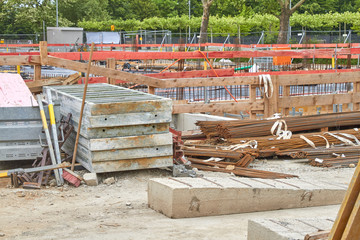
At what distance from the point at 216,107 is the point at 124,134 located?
14.6ft

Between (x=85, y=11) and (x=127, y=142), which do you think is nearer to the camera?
(x=127, y=142)

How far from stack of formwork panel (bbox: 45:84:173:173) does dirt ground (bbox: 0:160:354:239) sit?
30cm

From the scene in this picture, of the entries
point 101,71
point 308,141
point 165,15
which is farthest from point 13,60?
point 165,15

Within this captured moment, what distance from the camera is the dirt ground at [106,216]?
6.04 m

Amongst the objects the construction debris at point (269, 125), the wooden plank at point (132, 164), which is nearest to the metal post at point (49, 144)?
the wooden plank at point (132, 164)

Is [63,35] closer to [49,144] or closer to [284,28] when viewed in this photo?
[284,28]

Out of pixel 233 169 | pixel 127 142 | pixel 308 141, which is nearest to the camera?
pixel 127 142

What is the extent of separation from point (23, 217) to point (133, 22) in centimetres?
6151

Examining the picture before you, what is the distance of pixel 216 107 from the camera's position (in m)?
12.7

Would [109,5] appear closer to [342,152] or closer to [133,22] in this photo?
[133,22]

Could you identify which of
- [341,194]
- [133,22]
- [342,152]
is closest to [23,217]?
[341,194]

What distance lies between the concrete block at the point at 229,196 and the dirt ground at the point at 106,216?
99 millimetres

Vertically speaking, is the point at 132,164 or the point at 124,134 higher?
the point at 124,134

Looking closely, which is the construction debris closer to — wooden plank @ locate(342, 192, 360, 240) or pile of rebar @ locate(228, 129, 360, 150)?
pile of rebar @ locate(228, 129, 360, 150)
